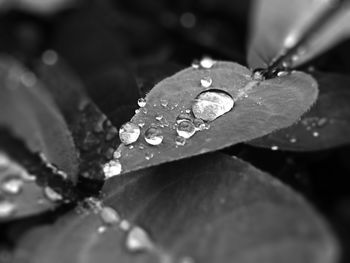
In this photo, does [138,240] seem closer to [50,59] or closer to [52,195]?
[52,195]

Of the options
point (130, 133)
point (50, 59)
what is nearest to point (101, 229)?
point (130, 133)

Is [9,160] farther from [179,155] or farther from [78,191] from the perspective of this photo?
[179,155]

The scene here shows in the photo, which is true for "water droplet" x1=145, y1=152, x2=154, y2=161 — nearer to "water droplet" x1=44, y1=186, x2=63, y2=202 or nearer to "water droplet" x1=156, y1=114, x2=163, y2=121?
"water droplet" x1=156, y1=114, x2=163, y2=121

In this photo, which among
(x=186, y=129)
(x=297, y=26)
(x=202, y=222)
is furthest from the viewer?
(x=297, y=26)

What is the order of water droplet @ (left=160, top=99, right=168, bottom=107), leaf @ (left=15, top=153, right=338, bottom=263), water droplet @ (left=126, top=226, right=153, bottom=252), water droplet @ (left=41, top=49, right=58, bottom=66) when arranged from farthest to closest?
water droplet @ (left=41, top=49, right=58, bottom=66)
water droplet @ (left=160, top=99, right=168, bottom=107)
water droplet @ (left=126, top=226, right=153, bottom=252)
leaf @ (left=15, top=153, right=338, bottom=263)

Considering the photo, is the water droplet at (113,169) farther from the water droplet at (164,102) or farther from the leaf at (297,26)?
the leaf at (297,26)

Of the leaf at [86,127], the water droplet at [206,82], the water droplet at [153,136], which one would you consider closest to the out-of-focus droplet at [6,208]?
the leaf at [86,127]

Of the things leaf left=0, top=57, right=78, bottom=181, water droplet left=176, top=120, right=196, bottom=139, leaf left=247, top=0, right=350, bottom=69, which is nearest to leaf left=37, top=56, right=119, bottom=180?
leaf left=0, top=57, right=78, bottom=181
